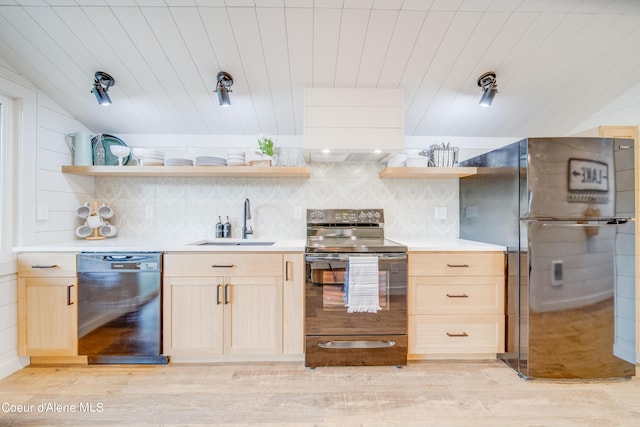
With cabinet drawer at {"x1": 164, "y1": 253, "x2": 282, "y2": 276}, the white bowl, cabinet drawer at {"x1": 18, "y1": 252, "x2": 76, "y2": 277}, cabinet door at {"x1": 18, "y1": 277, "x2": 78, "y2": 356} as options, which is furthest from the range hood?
cabinet door at {"x1": 18, "y1": 277, "x2": 78, "y2": 356}

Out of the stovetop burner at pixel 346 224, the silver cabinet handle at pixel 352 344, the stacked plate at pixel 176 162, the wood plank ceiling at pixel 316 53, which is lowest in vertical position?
the silver cabinet handle at pixel 352 344

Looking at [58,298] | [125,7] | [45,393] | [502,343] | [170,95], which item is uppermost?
[125,7]

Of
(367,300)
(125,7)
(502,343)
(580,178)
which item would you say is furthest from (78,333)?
(580,178)

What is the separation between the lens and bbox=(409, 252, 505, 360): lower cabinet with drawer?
2.12 m

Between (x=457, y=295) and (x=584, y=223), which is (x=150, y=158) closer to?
(x=457, y=295)

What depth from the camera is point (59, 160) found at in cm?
238

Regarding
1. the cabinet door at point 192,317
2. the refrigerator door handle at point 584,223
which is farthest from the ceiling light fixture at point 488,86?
the cabinet door at point 192,317

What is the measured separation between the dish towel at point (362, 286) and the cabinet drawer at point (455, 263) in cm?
32

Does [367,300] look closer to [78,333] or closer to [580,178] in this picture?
[580,178]

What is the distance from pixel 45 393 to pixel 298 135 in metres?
2.69

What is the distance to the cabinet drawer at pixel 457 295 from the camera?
2.12 metres

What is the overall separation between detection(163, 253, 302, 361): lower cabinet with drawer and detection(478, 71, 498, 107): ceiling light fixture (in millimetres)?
→ 1970

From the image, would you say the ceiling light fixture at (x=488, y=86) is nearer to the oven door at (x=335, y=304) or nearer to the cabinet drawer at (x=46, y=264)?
the oven door at (x=335, y=304)

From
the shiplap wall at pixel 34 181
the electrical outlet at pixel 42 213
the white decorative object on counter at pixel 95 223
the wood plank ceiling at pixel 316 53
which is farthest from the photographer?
the white decorative object on counter at pixel 95 223
